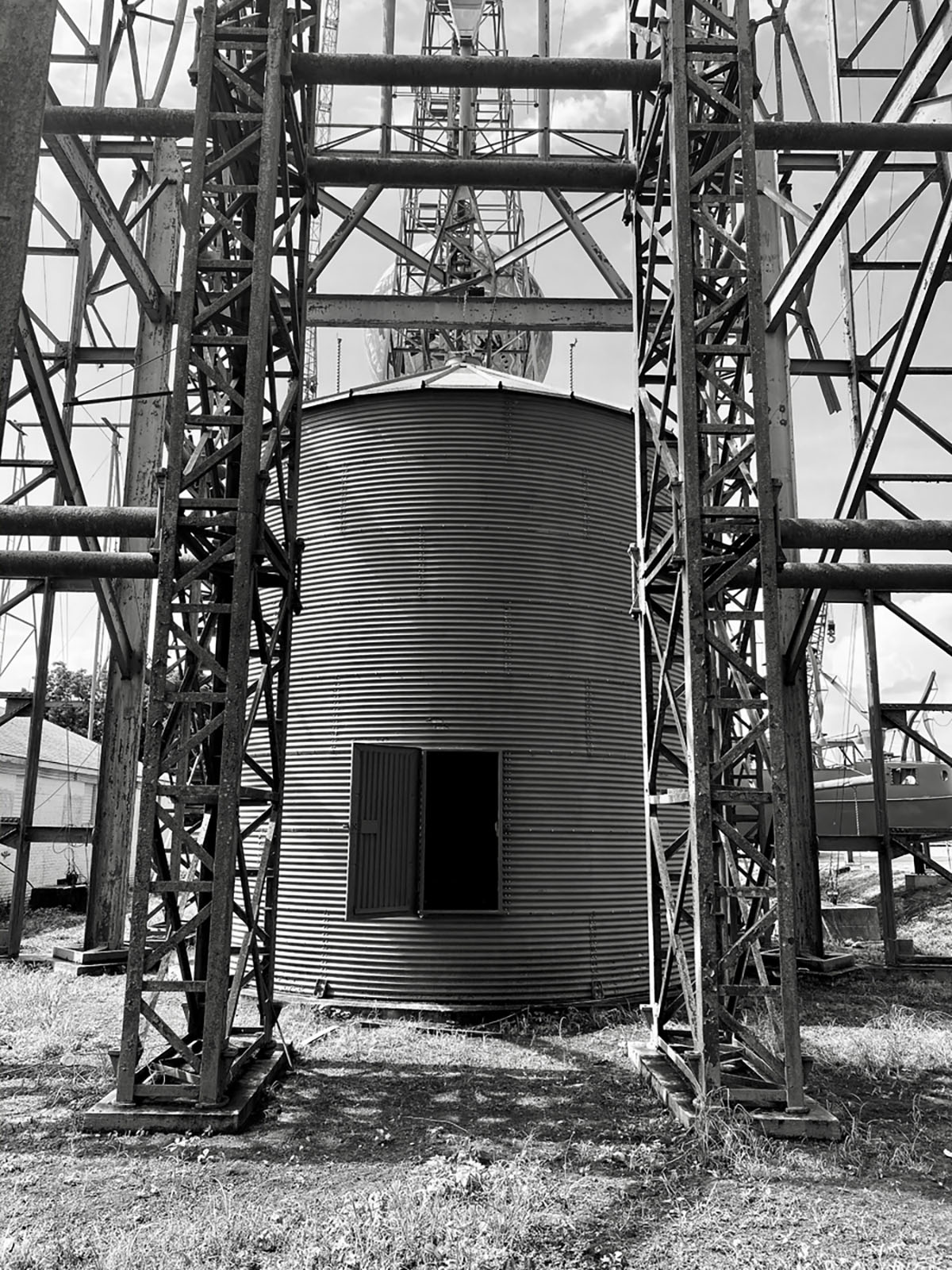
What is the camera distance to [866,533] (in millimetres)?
9391

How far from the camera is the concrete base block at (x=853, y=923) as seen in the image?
18938 mm

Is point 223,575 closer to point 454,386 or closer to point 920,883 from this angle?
point 454,386

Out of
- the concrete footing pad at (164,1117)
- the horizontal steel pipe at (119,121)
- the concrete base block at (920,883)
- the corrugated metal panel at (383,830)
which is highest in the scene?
the horizontal steel pipe at (119,121)

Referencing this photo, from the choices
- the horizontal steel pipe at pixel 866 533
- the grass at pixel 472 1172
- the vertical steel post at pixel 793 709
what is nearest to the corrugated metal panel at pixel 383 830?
the grass at pixel 472 1172

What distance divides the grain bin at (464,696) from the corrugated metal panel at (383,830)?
22 millimetres

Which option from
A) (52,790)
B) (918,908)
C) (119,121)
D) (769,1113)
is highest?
(119,121)

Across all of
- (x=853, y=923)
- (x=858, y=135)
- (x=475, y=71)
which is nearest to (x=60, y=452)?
(x=475, y=71)

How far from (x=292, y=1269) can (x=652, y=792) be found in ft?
18.0

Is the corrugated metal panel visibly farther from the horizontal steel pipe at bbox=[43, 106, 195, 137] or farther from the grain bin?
the horizontal steel pipe at bbox=[43, 106, 195, 137]

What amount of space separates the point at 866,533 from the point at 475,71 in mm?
5682

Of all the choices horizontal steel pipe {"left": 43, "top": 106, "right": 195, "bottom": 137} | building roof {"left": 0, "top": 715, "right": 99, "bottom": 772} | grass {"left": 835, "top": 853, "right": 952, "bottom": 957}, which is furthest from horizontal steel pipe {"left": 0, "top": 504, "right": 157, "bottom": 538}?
building roof {"left": 0, "top": 715, "right": 99, "bottom": 772}

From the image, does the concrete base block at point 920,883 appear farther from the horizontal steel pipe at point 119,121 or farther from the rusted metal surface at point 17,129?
the rusted metal surface at point 17,129

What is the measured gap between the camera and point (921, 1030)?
11.1 meters

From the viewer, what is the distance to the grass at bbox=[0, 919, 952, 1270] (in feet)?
18.8
